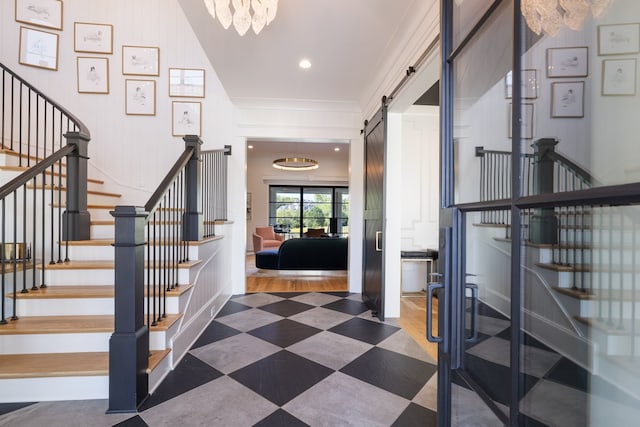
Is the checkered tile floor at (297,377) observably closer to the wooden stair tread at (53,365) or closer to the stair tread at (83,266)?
the wooden stair tread at (53,365)

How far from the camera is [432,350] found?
2492 millimetres

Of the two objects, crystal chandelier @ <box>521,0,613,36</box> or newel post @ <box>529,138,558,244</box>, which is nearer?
crystal chandelier @ <box>521,0,613,36</box>

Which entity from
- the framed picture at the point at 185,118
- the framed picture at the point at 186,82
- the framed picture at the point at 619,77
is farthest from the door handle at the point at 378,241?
the framed picture at the point at 186,82

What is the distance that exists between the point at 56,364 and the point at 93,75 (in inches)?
157

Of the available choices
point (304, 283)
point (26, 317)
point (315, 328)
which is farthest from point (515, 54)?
point (304, 283)

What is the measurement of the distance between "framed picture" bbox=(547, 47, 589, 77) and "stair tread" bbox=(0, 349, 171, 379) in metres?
2.33

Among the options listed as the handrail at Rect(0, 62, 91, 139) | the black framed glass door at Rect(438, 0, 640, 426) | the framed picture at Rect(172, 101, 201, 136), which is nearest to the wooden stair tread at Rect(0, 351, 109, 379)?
the handrail at Rect(0, 62, 91, 139)

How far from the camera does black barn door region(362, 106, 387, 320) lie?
3191 millimetres

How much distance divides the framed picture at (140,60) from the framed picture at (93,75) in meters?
0.26

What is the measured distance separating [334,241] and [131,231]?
13.3 feet

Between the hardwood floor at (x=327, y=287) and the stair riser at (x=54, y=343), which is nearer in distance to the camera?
the stair riser at (x=54, y=343)

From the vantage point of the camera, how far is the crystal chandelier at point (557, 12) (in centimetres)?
54

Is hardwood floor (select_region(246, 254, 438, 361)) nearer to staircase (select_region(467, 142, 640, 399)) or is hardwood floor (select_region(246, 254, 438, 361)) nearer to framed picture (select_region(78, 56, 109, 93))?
staircase (select_region(467, 142, 640, 399))

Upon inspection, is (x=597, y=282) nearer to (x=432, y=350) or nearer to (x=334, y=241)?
(x=432, y=350)
